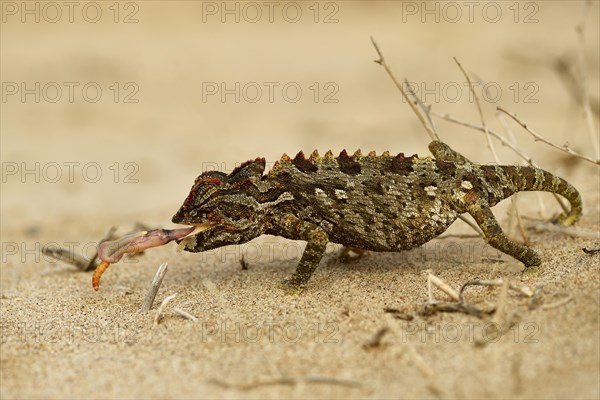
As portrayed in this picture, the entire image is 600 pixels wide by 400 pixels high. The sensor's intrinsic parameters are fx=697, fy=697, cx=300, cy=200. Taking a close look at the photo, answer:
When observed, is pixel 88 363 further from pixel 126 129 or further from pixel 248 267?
pixel 126 129

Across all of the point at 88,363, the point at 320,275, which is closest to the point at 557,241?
the point at 320,275

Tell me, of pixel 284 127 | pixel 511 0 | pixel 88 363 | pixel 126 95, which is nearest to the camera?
pixel 88 363

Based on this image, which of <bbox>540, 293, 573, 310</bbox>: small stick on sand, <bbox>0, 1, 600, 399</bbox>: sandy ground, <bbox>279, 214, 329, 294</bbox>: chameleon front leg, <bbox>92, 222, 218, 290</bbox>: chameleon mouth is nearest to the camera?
<bbox>0, 1, 600, 399</bbox>: sandy ground

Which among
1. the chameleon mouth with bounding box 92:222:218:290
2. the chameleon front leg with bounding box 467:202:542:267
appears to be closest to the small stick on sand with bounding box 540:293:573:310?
the chameleon front leg with bounding box 467:202:542:267

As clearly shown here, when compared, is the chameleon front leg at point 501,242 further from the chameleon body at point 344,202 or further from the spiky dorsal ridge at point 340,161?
the spiky dorsal ridge at point 340,161

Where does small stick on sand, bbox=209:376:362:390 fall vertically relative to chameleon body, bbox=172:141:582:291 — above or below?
below

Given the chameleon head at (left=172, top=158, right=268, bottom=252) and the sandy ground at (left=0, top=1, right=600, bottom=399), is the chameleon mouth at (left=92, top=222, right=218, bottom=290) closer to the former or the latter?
the chameleon head at (left=172, top=158, right=268, bottom=252)
